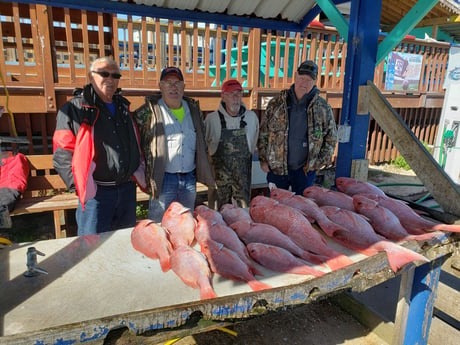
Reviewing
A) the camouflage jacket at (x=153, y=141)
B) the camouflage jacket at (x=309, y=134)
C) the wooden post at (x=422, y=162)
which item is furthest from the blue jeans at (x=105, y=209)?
the wooden post at (x=422, y=162)

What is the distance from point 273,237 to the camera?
201cm

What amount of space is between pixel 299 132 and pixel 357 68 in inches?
33.9

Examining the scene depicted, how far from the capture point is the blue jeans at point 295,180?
12.8 feet

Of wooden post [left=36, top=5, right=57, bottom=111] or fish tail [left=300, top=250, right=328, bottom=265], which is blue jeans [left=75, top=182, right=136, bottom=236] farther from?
wooden post [left=36, top=5, right=57, bottom=111]

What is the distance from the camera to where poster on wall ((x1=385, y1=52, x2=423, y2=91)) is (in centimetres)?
876

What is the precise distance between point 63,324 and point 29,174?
168 inches

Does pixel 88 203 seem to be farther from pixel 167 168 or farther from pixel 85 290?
pixel 85 290

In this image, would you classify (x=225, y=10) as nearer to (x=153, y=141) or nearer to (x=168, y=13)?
(x=168, y=13)

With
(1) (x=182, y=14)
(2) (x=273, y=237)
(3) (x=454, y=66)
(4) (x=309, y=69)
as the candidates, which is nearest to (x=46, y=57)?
(1) (x=182, y=14)

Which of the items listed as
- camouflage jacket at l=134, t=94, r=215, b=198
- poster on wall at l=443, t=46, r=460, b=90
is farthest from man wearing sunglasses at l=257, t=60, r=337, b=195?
poster on wall at l=443, t=46, r=460, b=90

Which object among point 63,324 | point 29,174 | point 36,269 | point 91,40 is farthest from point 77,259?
point 91,40

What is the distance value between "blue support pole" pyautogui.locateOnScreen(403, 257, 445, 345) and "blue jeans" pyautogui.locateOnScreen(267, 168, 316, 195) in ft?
5.09

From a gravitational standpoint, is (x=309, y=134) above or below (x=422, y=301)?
above

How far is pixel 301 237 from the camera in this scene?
2068 millimetres
